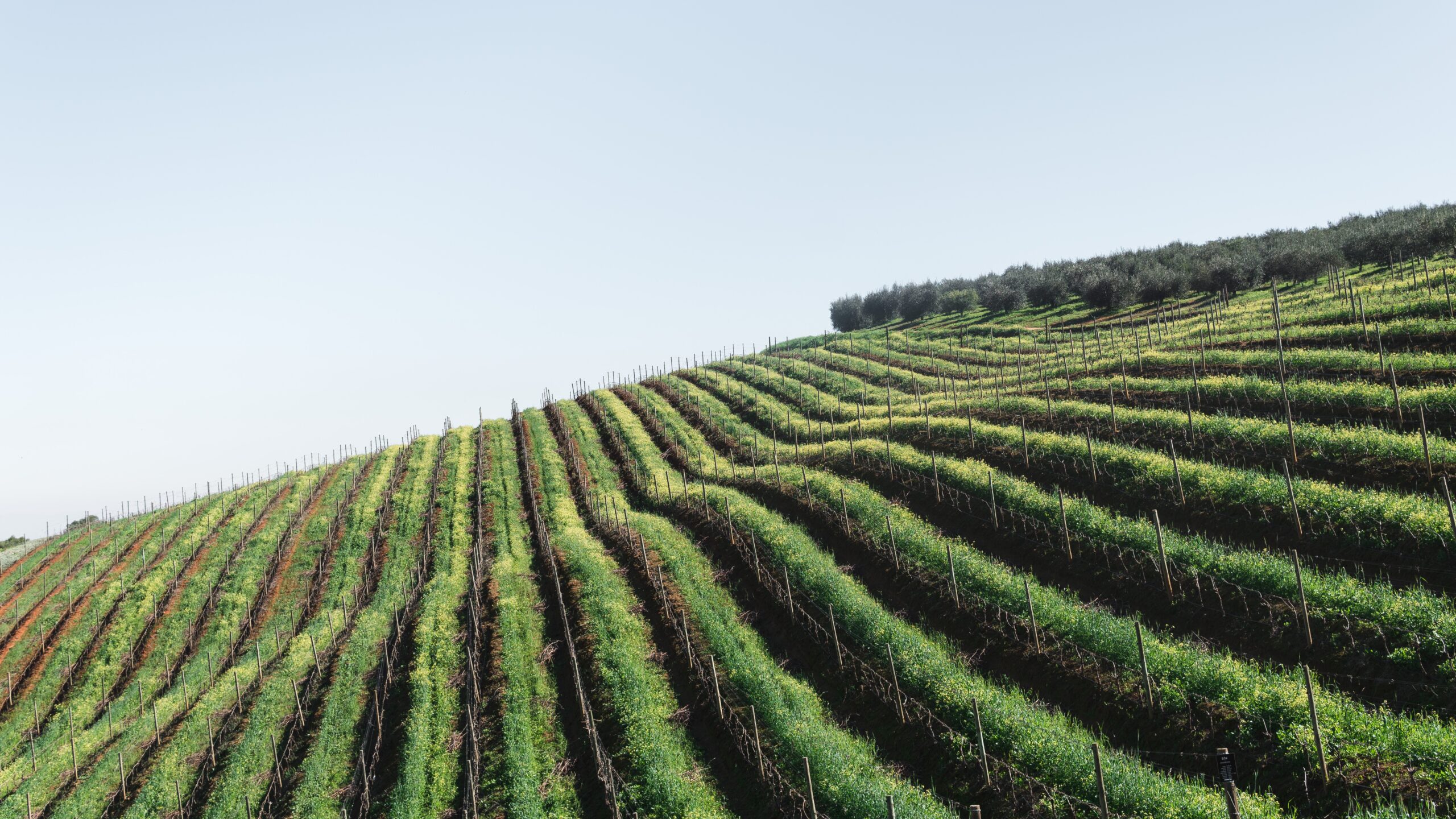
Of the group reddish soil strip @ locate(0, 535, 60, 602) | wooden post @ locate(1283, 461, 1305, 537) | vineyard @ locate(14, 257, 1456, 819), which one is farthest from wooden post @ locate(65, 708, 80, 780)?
wooden post @ locate(1283, 461, 1305, 537)

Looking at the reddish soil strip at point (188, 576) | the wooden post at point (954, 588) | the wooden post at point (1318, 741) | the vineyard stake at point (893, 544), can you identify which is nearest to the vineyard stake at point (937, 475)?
the vineyard stake at point (893, 544)

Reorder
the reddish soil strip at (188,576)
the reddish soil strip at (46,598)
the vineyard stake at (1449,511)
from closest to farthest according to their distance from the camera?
the vineyard stake at (1449,511) < the reddish soil strip at (188,576) < the reddish soil strip at (46,598)

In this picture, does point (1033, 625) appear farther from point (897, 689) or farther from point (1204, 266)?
point (1204, 266)

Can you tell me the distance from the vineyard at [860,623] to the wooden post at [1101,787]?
8.5 inches

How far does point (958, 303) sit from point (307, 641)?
357 ft

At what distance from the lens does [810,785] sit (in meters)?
22.9

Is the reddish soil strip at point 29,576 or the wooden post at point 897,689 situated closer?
the wooden post at point 897,689

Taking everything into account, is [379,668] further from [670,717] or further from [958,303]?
[958,303]

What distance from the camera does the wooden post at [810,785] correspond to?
22.7m

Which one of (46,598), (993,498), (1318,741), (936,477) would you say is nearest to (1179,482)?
(993,498)

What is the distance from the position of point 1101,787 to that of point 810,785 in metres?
7.64

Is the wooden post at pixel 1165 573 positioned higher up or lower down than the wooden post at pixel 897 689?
higher up

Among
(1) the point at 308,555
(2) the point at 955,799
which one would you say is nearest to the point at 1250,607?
(2) the point at 955,799

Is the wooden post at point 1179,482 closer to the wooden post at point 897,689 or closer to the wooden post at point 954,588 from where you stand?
the wooden post at point 954,588
